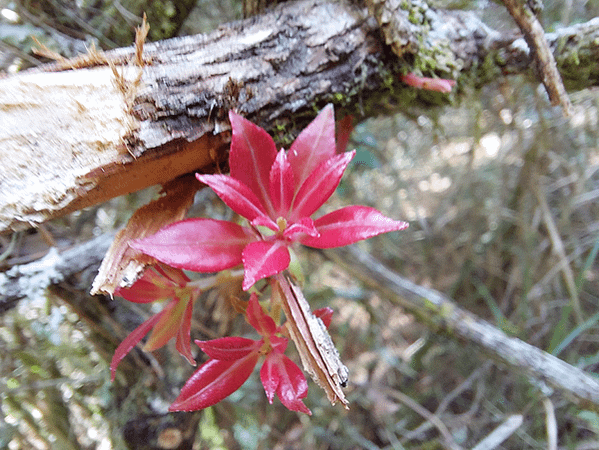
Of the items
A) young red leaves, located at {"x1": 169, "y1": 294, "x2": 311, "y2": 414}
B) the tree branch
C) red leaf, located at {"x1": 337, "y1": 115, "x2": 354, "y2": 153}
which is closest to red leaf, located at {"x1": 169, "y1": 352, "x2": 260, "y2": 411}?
young red leaves, located at {"x1": 169, "y1": 294, "x2": 311, "y2": 414}

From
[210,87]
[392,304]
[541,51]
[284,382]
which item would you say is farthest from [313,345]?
[392,304]

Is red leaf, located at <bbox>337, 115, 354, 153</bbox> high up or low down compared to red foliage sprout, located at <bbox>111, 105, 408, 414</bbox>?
up

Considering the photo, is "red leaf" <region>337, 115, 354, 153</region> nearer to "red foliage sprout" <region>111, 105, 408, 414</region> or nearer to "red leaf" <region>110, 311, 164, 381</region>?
"red foliage sprout" <region>111, 105, 408, 414</region>

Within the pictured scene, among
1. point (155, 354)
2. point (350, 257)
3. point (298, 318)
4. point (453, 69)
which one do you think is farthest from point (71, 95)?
point (350, 257)

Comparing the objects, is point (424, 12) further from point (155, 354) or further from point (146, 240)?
point (155, 354)

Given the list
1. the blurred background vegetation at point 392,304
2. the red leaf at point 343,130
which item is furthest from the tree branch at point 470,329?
the red leaf at point 343,130

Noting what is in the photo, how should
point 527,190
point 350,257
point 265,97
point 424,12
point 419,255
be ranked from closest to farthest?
point 265,97
point 424,12
point 350,257
point 527,190
point 419,255

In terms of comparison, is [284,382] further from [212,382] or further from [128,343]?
[128,343]
